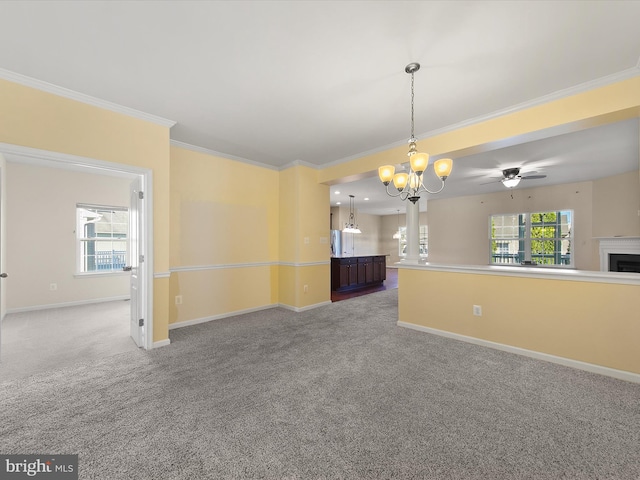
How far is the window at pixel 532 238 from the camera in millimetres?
6719

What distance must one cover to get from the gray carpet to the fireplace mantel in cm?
480

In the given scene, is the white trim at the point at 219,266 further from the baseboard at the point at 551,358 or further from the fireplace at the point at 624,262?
the fireplace at the point at 624,262

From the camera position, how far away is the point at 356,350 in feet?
10.1

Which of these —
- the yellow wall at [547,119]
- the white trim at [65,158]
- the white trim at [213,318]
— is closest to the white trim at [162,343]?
the white trim at [213,318]

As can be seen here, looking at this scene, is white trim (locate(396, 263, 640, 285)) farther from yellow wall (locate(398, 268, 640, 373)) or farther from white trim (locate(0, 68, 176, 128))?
white trim (locate(0, 68, 176, 128))

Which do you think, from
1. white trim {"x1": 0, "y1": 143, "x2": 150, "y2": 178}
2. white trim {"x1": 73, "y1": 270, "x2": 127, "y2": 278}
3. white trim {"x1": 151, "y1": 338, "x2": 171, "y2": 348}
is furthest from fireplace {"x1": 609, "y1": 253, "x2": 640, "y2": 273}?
white trim {"x1": 73, "y1": 270, "x2": 127, "y2": 278}

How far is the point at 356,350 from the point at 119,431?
7.26ft

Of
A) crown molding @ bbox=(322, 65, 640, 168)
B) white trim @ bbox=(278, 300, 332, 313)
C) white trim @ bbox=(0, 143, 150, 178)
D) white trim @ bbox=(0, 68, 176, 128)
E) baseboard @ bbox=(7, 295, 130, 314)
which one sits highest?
white trim @ bbox=(0, 68, 176, 128)

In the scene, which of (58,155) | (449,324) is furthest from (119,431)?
(449,324)

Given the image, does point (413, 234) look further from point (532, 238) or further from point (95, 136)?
point (532, 238)

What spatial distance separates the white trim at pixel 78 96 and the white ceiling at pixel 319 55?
0.21ft

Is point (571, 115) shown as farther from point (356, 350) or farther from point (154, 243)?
point (154, 243)

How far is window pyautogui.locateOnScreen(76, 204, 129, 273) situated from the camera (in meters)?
5.37

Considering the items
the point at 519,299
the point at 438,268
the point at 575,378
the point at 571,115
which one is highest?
the point at 571,115
